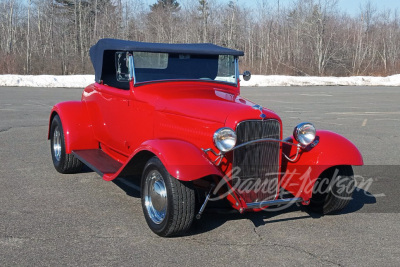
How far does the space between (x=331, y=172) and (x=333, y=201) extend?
1.07ft

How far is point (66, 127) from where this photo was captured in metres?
7.05

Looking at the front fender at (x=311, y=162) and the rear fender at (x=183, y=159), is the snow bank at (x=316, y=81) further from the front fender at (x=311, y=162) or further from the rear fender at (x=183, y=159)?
the rear fender at (x=183, y=159)

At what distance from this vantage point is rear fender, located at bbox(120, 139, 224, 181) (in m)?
4.39

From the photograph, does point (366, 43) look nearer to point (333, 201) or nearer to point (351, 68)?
point (351, 68)

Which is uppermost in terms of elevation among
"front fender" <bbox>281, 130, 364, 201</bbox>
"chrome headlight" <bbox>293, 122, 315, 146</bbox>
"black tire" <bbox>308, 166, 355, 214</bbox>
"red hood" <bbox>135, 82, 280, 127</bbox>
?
"red hood" <bbox>135, 82, 280, 127</bbox>

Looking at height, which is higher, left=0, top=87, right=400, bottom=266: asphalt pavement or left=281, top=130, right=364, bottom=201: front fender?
left=281, top=130, right=364, bottom=201: front fender

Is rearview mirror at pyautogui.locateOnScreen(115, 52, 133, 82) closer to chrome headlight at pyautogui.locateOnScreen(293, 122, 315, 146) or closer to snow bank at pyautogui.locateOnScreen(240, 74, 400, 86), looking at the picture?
chrome headlight at pyautogui.locateOnScreen(293, 122, 315, 146)

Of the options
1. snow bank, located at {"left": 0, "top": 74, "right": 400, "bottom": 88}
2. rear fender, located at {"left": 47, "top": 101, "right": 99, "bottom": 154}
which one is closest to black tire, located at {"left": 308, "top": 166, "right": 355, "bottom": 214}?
rear fender, located at {"left": 47, "top": 101, "right": 99, "bottom": 154}

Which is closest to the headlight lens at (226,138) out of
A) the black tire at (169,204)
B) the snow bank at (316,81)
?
the black tire at (169,204)

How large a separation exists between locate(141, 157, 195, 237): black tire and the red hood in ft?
2.30

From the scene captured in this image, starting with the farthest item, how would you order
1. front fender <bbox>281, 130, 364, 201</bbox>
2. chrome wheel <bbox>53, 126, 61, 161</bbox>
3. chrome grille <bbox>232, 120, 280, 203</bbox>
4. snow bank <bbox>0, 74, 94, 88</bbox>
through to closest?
1. snow bank <bbox>0, 74, 94, 88</bbox>
2. chrome wheel <bbox>53, 126, 61, 161</bbox>
3. front fender <bbox>281, 130, 364, 201</bbox>
4. chrome grille <bbox>232, 120, 280, 203</bbox>

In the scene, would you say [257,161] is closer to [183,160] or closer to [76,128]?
[183,160]

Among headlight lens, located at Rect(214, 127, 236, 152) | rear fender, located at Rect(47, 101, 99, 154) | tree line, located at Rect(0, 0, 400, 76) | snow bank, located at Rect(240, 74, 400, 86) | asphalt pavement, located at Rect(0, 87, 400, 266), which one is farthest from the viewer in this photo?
tree line, located at Rect(0, 0, 400, 76)

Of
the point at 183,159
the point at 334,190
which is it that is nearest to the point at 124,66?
the point at 183,159
